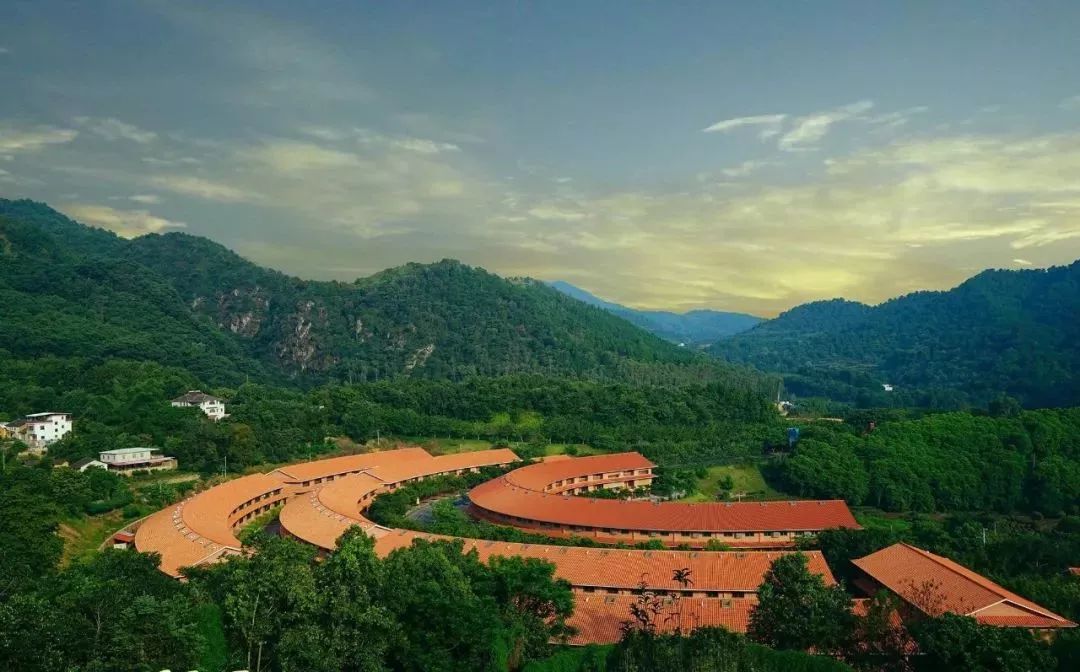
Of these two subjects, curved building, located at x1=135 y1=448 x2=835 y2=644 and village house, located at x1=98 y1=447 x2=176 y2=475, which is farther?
village house, located at x1=98 y1=447 x2=176 y2=475

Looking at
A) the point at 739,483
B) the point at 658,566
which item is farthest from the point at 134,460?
the point at 739,483

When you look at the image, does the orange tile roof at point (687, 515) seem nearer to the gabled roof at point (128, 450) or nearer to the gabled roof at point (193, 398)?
the gabled roof at point (128, 450)

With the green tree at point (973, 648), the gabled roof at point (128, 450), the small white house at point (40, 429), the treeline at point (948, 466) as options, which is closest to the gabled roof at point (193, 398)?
the small white house at point (40, 429)

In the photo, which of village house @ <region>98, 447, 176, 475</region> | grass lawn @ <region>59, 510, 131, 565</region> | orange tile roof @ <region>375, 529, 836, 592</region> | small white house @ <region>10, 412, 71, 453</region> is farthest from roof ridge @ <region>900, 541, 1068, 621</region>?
small white house @ <region>10, 412, 71, 453</region>

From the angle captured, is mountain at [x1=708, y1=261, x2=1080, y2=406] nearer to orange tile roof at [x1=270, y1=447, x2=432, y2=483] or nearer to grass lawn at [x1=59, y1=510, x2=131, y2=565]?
orange tile roof at [x1=270, y1=447, x2=432, y2=483]

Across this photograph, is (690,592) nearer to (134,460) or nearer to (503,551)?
(503,551)

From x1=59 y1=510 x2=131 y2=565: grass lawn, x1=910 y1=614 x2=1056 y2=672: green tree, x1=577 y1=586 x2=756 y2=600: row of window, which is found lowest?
x1=59 y1=510 x2=131 y2=565: grass lawn

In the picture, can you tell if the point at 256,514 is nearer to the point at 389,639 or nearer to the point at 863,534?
the point at 389,639

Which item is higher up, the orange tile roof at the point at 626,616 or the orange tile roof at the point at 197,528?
the orange tile roof at the point at 626,616
